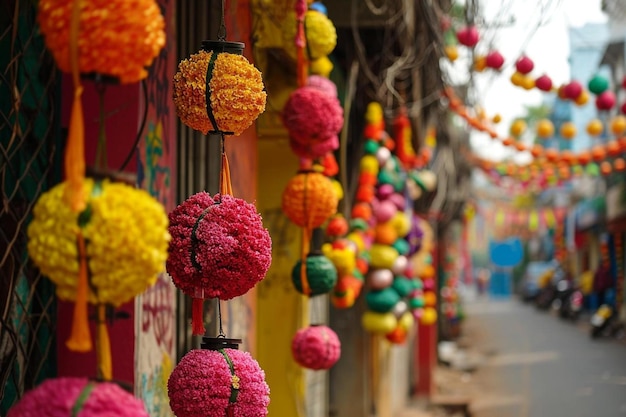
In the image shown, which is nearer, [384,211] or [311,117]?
[311,117]

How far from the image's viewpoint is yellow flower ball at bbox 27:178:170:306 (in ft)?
6.13

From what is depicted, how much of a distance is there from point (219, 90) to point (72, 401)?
3.53 ft

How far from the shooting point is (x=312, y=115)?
4.20 m

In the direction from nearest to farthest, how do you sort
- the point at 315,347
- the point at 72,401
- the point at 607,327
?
the point at 72,401 < the point at 315,347 < the point at 607,327

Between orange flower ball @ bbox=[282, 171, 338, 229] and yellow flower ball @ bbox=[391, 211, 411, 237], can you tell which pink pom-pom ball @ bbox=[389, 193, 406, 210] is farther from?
orange flower ball @ bbox=[282, 171, 338, 229]

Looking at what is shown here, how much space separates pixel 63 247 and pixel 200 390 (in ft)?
2.87

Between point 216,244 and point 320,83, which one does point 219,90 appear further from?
point 320,83

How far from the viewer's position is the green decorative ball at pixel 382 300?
7781 mm

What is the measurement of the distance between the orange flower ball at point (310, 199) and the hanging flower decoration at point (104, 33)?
2349mm

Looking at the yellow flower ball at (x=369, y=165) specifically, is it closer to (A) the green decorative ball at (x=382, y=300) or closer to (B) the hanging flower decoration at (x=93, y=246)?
(A) the green decorative ball at (x=382, y=300)

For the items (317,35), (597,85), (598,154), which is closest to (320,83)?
(317,35)

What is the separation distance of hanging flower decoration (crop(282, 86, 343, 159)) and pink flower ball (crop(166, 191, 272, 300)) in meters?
1.61

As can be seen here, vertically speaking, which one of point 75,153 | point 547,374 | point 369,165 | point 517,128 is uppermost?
point 517,128

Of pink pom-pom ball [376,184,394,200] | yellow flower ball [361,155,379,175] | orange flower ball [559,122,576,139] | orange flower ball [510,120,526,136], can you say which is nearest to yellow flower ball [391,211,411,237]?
pink pom-pom ball [376,184,394,200]
